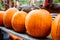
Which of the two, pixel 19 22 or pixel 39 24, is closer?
pixel 39 24

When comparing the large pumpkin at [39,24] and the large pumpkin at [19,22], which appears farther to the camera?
the large pumpkin at [19,22]

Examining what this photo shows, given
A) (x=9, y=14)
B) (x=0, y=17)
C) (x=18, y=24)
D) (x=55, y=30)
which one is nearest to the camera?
(x=55, y=30)

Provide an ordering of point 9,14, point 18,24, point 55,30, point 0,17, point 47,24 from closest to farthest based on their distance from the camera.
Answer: point 55,30 < point 47,24 < point 18,24 < point 9,14 < point 0,17

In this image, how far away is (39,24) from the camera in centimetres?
124

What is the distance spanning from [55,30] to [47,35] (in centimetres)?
22

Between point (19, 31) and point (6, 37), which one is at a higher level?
point (19, 31)

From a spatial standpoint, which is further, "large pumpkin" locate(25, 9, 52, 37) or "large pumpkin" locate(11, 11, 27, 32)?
"large pumpkin" locate(11, 11, 27, 32)

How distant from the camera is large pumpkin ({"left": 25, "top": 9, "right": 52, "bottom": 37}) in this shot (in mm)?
1236

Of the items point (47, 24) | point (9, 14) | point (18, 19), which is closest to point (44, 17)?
point (47, 24)

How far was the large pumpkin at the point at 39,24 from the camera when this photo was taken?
1.24m

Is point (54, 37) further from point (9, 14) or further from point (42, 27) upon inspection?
point (9, 14)

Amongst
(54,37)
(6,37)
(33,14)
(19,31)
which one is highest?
(33,14)

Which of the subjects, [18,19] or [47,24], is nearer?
[47,24]

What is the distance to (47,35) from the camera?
4.24 feet
